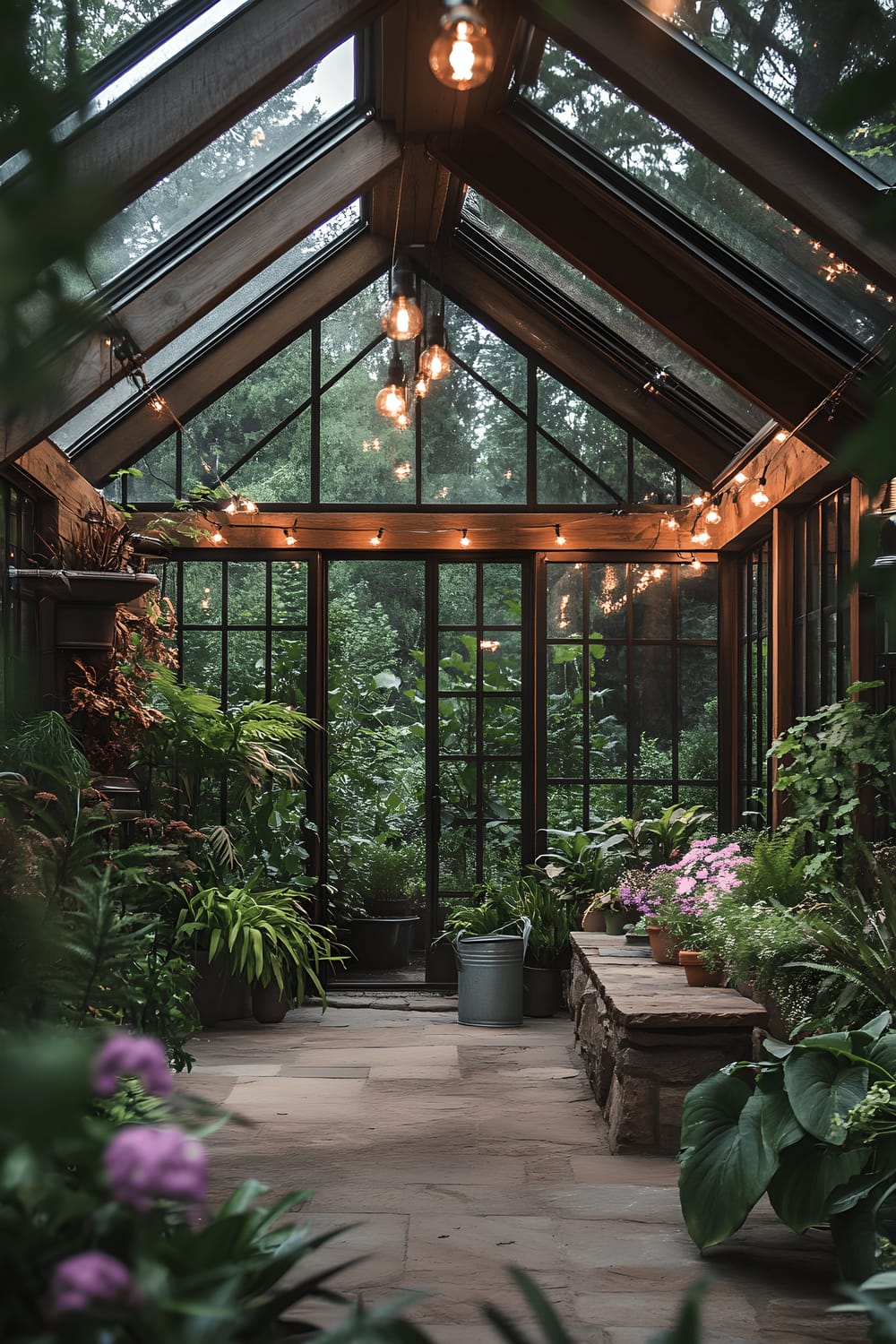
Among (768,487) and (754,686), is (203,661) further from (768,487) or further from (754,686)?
(768,487)

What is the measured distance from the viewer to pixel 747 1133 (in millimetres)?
2924

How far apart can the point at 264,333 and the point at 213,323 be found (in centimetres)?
59

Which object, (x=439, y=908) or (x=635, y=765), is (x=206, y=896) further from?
(x=635, y=765)

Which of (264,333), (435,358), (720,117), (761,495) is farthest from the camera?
(264,333)

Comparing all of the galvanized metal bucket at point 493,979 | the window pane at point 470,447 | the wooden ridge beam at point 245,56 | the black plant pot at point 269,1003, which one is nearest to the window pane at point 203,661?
the window pane at point 470,447

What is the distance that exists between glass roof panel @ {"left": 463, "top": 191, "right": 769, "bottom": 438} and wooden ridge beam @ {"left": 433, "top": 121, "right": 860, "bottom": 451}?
80cm

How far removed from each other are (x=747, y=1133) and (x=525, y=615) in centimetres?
467

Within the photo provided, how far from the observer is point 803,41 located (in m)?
1.08

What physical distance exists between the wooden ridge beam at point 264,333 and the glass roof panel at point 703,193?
102 inches

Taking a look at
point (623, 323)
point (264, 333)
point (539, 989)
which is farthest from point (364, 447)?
point (539, 989)

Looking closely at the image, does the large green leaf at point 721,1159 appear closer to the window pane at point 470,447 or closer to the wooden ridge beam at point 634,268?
the wooden ridge beam at point 634,268

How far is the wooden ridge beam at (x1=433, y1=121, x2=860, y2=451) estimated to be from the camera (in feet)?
16.1

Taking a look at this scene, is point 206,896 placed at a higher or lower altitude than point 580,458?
lower

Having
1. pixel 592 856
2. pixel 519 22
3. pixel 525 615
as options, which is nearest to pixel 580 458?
pixel 525 615
